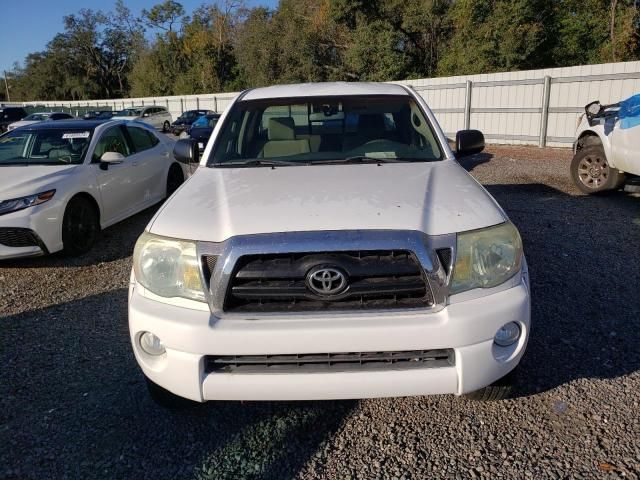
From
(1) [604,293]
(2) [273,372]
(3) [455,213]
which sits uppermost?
(3) [455,213]

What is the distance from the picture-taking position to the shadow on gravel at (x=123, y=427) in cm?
243

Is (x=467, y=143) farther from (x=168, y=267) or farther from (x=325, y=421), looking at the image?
(x=168, y=267)

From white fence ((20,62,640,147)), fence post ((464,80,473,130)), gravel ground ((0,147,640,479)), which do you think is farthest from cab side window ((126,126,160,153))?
fence post ((464,80,473,130))

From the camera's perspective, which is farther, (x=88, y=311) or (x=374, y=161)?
(x=88, y=311)

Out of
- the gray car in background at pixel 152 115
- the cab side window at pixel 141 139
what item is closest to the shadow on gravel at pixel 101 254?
the cab side window at pixel 141 139

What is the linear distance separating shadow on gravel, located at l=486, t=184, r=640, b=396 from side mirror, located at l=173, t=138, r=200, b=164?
111 inches

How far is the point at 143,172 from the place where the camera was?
7160 millimetres

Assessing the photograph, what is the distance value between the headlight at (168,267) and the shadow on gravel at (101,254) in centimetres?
357

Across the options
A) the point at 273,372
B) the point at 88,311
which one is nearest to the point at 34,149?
the point at 88,311

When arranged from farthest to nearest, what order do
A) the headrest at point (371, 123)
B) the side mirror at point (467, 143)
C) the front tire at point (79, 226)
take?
1. the front tire at point (79, 226)
2. the side mirror at point (467, 143)
3. the headrest at point (371, 123)

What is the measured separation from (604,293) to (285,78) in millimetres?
37340

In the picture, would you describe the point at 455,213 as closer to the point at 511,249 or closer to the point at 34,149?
the point at 511,249

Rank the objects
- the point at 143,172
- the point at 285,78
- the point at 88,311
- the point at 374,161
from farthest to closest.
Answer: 1. the point at 285,78
2. the point at 143,172
3. the point at 88,311
4. the point at 374,161

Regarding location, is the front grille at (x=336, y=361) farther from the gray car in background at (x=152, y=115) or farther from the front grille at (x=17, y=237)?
the gray car in background at (x=152, y=115)
